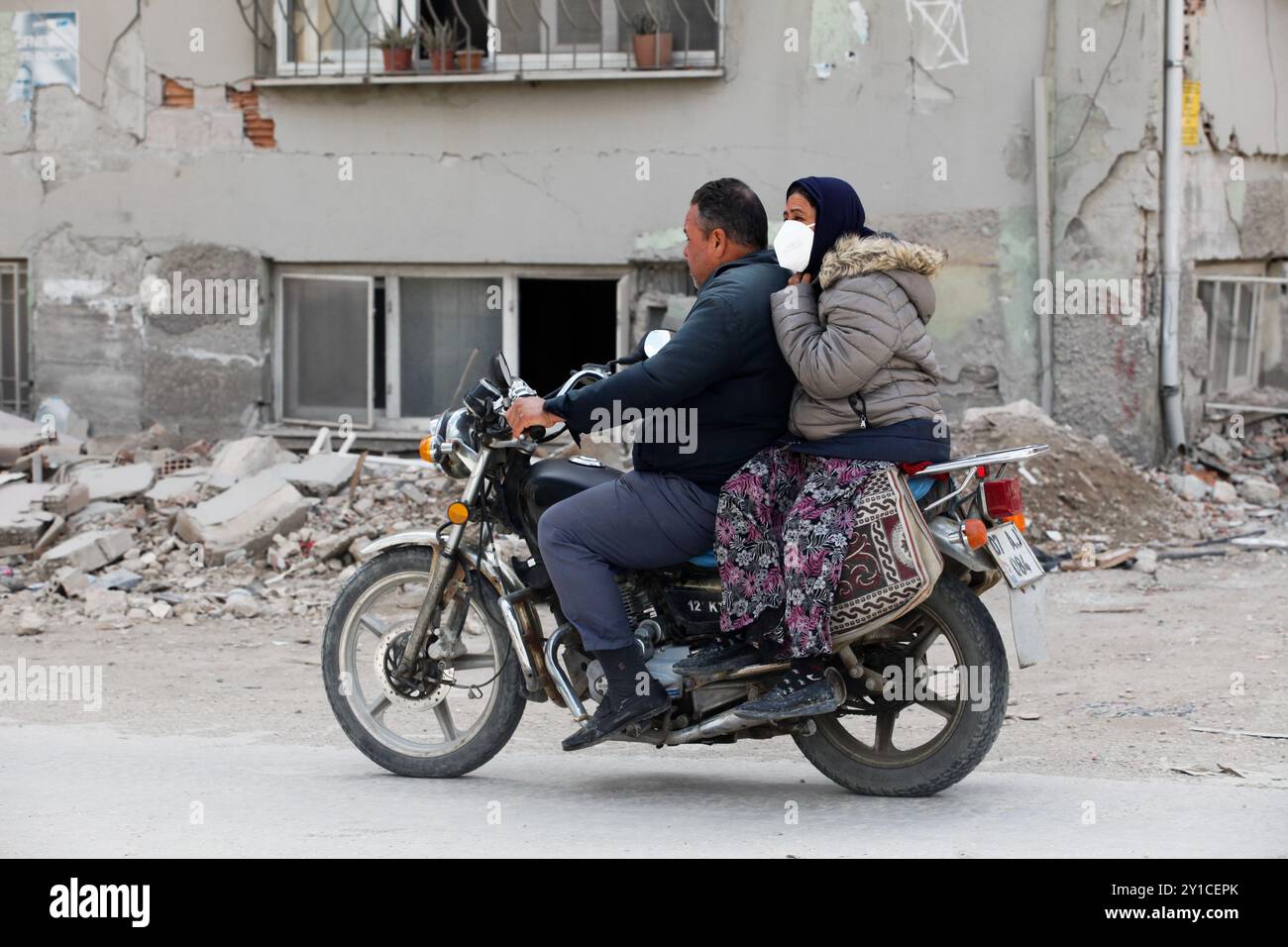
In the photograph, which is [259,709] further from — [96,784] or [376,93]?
[376,93]

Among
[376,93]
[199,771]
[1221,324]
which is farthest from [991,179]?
[199,771]

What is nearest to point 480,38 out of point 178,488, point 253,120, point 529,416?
point 253,120

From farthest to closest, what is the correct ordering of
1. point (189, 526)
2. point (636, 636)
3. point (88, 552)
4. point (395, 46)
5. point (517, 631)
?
1. point (395, 46)
2. point (189, 526)
3. point (88, 552)
4. point (517, 631)
5. point (636, 636)

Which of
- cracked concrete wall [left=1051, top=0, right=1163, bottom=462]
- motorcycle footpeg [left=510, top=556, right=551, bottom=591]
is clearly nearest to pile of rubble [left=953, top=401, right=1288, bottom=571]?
cracked concrete wall [left=1051, top=0, right=1163, bottom=462]

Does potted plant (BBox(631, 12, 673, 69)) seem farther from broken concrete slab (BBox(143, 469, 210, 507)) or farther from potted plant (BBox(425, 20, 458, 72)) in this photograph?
broken concrete slab (BBox(143, 469, 210, 507))

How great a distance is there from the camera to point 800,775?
16.3ft

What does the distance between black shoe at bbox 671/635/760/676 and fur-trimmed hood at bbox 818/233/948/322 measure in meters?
1.04

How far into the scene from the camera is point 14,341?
11.1 metres

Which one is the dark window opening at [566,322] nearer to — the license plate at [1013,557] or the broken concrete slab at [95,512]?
the broken concrete slab at [95,512]

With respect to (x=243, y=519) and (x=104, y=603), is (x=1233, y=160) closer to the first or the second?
(x=243, y=519)

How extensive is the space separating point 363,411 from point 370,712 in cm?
598

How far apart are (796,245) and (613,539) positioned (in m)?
0.96

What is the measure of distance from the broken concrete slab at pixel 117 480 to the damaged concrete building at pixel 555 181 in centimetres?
106

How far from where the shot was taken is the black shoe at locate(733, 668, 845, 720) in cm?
433
